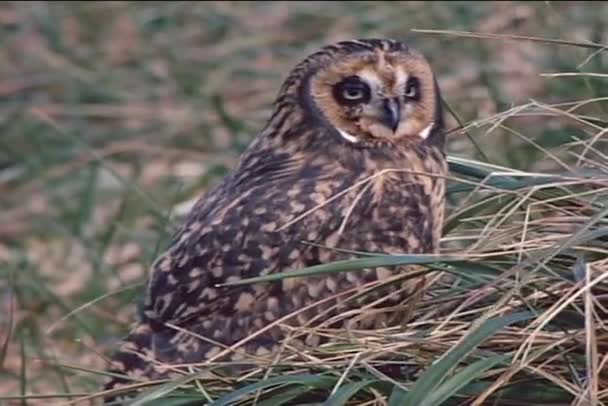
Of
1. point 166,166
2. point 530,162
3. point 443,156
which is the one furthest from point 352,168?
point 166,166

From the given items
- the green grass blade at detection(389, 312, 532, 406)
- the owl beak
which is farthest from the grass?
the owl beak

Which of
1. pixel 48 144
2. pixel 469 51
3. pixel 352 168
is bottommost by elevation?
pixel 48 144

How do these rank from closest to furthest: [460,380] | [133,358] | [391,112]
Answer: [460,380] < [133,358] < [391,112]

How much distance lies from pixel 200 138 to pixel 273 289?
3961 millimetres

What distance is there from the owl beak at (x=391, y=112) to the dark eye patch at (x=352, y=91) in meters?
0.04

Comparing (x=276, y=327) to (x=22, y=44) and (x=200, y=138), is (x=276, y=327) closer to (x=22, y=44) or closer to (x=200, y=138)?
(x=200, y=138)

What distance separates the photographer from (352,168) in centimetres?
408

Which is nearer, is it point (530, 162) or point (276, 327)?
point (276, 327)

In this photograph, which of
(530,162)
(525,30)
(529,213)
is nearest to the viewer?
(529,213)

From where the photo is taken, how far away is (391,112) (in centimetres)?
408

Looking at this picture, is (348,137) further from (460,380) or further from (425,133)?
(460,380)

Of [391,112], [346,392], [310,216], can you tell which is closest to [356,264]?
[346,392]

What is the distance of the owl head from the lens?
13.4 feet

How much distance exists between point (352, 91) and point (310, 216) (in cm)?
35
